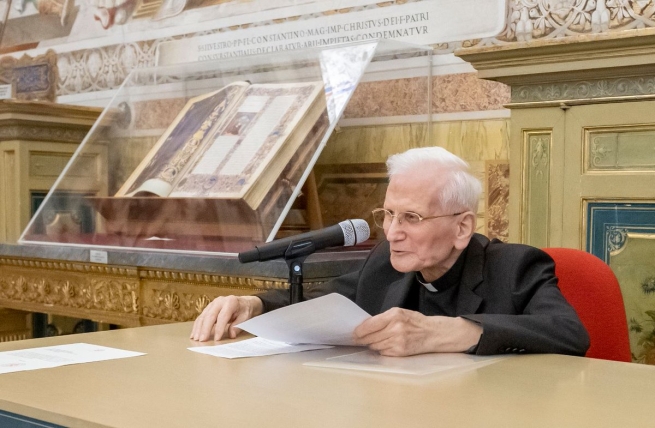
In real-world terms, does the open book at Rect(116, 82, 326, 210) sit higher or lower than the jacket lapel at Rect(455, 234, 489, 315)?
higher

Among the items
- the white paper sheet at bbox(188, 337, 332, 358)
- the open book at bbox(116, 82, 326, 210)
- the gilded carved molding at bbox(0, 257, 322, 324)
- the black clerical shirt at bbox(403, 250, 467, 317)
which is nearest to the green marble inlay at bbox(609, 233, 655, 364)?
the black clerical shirt at bbox(403, 250, 467, 317)

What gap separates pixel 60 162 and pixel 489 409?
5405mm

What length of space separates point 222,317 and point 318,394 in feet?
2.76

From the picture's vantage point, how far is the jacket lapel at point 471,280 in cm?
252

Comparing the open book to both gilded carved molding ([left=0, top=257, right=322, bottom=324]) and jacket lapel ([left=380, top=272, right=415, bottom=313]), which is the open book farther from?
jacket lapel ([left=380, top=272, right=415, bottom=313])

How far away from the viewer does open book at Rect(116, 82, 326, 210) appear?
4.46 metres

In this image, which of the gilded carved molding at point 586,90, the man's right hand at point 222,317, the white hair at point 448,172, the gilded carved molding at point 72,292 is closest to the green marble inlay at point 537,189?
the gilded carved molding at point 586,90

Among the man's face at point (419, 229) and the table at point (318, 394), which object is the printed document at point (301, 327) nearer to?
the table at point (318, 394)

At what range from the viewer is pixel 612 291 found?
252cm

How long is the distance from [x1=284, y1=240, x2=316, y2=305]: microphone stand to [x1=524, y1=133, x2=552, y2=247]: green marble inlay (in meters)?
1.57

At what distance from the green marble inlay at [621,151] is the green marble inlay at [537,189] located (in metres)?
0.18

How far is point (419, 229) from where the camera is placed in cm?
256

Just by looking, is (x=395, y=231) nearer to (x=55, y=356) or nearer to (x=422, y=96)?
(x=55, y=356)

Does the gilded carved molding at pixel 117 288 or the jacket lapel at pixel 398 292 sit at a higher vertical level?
the jacket lapel at pixel 398 292
